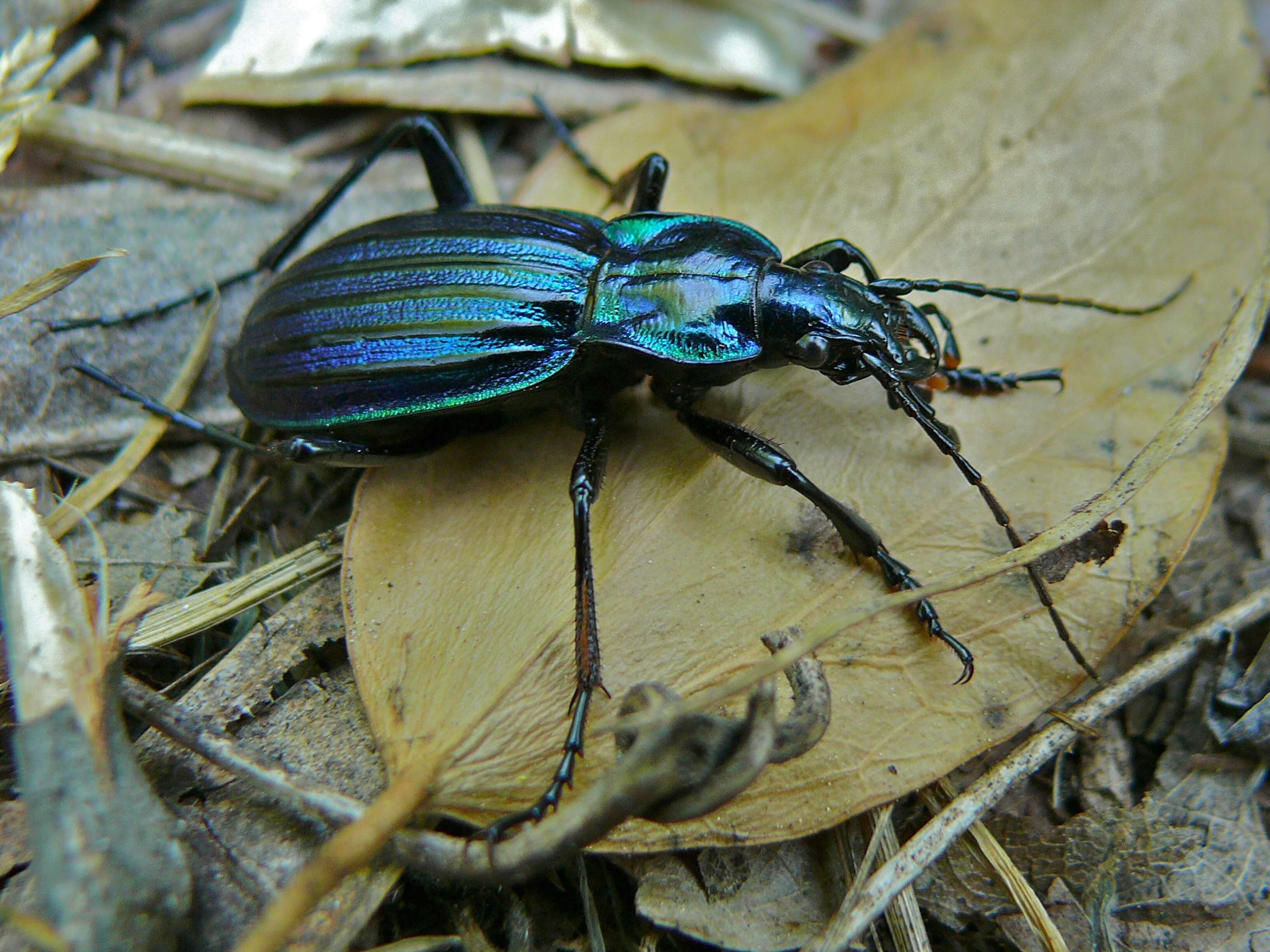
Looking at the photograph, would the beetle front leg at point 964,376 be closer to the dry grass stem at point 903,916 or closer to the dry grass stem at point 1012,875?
the dry grass stem at point 1012,875

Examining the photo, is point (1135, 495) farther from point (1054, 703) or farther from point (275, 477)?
point (275, 477)

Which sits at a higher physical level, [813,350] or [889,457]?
[813,350]

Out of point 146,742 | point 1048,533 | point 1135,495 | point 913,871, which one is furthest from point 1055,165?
point 146,742

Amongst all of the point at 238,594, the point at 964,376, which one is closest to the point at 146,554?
the point at 238,594

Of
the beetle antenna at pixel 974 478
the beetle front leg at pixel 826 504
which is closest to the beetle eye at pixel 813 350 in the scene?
the beetle antenna at pixel 974 478

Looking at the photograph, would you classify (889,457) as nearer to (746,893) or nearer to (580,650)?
(580,650)

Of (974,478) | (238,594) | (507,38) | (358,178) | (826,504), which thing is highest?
(507,38)
